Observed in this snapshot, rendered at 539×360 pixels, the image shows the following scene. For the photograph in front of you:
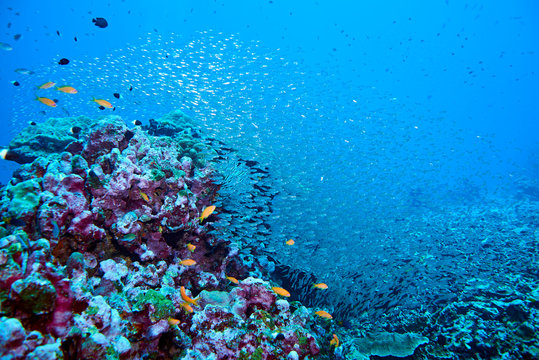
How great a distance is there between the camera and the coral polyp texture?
7.55 ft

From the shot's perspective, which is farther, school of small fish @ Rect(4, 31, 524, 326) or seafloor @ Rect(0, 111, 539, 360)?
school of small fish @ Rect(4, 31, 524, 326)

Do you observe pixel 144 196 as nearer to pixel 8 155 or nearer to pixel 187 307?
pixel 8 155

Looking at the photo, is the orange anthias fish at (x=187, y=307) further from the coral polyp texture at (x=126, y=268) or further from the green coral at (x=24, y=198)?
the green coral at (x=24, y=198)

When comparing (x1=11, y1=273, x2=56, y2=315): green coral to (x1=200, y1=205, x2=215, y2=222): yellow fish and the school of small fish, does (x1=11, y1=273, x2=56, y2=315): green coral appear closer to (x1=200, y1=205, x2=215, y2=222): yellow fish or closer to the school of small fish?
the school of small fish

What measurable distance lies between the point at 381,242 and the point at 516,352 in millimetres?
5327

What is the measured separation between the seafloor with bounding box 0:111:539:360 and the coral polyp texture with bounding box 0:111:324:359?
2 centimetres

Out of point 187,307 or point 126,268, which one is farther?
point 126,268

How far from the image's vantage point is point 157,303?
3604 mm

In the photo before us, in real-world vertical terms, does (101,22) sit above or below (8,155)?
above

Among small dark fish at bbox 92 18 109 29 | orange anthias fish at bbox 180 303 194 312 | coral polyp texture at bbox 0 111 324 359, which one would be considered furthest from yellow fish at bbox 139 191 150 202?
small dark fish at bbox 92 18 109 29

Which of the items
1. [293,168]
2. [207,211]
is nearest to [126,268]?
[207,211]

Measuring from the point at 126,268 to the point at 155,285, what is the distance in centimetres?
73

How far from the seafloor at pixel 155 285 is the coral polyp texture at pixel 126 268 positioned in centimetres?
2

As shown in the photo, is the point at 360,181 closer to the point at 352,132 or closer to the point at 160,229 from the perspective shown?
the point at 352,132
